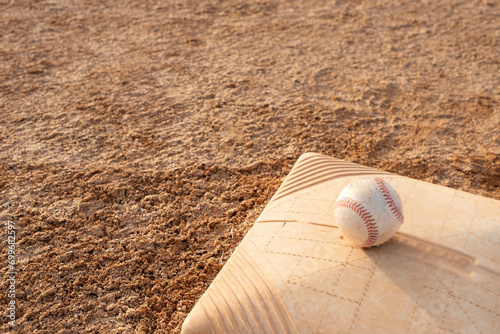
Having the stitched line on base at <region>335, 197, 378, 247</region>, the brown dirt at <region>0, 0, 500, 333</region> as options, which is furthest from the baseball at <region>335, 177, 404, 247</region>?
the brown dirt at <region>0, 0, 500, 333</region>

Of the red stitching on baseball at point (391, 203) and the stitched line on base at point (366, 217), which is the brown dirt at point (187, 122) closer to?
the stitched line on base at point (366, 217)

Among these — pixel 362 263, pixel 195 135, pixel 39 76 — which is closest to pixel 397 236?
pixel 362 263

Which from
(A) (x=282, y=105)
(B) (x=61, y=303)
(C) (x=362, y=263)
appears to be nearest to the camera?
(C) (x=362, y=263)

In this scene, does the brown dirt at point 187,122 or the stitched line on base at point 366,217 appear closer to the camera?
the stitched line on base at point 366,217

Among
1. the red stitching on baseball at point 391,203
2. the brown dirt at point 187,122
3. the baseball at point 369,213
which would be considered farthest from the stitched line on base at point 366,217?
the brown dirt at point 187,122

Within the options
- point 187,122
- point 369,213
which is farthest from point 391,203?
point 187,122

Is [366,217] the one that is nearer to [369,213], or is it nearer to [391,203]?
[369,213]

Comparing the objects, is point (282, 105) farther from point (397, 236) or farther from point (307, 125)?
point (397, 236)
